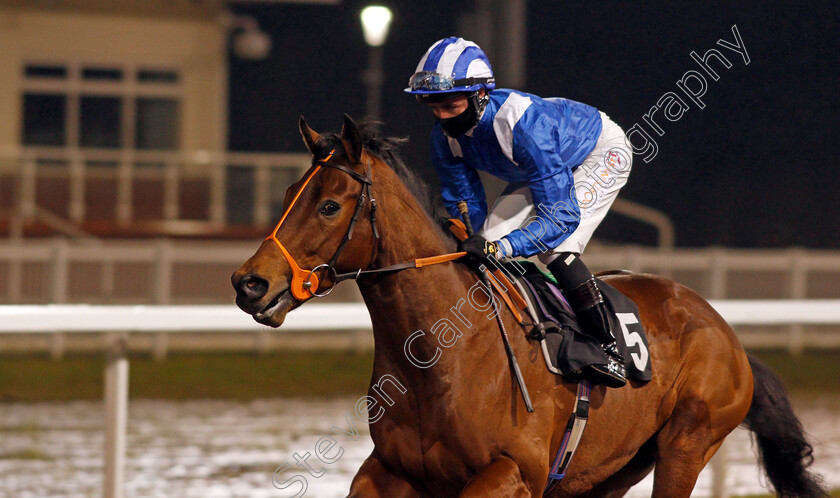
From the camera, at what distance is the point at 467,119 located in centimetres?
312

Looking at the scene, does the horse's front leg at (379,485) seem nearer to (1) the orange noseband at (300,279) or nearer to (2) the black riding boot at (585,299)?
(1) the orange noseband at (300,279)

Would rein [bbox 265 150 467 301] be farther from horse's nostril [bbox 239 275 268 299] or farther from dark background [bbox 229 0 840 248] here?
dark background [bbox 229 0 840 248]

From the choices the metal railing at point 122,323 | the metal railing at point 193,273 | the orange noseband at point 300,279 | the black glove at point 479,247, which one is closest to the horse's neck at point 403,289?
the black glove at point 479,247

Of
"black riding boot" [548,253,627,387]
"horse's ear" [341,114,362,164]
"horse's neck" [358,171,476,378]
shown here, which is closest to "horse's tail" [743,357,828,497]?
"black riding boot" [548,253,627,387]

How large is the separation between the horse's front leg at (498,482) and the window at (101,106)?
13099 mm

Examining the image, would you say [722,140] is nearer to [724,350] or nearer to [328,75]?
[328,75]

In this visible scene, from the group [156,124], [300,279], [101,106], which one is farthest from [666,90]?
[300,279]

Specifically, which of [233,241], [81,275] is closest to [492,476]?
[81,275]

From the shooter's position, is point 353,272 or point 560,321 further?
point 560,321

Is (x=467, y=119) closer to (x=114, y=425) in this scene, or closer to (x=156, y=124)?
(x=114, y=425)

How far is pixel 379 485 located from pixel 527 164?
1.04 meters

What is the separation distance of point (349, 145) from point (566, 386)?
1.02 metres

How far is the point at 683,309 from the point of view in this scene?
148 inches

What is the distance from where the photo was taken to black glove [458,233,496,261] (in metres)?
3.09
